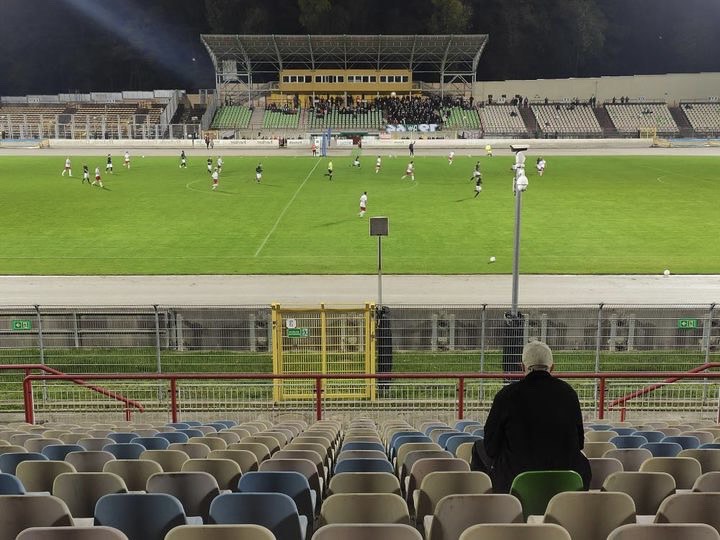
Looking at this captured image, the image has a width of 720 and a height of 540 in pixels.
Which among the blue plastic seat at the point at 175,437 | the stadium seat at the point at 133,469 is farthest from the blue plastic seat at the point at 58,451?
the stadium seat at the point at 133,469

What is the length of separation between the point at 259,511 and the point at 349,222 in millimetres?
30777

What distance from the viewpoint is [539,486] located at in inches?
204

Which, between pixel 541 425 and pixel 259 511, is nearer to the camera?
pixel 259 511

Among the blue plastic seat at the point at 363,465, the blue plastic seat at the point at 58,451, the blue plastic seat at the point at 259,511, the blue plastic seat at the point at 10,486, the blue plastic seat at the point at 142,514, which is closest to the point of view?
the blue plastic seat at the point at 142,514

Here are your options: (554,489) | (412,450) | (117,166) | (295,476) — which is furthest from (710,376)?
(117,166)

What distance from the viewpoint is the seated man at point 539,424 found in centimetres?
546

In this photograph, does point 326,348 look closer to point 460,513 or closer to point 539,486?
point 539,486

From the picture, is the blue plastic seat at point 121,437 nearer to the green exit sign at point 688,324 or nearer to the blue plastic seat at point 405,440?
the blue plastic seat at point 405,440

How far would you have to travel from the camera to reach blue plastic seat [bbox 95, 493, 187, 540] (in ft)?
15.2

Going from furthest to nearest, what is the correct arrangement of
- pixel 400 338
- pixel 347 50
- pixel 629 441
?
pixel 347 50 < pixel 400 338 < pixel 629 441

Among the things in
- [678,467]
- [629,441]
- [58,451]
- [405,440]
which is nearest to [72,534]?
[58,451]

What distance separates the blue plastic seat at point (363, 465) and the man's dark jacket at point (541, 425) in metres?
1.33

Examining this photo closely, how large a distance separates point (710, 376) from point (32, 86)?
129321 mm

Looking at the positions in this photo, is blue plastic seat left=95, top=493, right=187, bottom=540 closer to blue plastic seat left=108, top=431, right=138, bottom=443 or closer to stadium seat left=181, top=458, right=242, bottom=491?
stadium seat left=181, top=458, right=242, bottom=491
